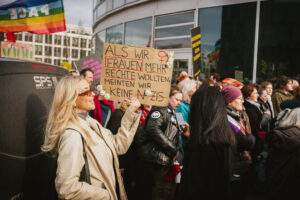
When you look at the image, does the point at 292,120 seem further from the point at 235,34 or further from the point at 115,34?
the point at 115,34

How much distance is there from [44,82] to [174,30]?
349 inches

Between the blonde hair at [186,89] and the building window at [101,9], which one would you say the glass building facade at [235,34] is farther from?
the blonde hair at [186,89]

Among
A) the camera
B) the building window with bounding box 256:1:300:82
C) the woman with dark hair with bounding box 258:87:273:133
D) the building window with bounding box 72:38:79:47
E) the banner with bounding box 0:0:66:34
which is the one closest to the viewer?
the camera

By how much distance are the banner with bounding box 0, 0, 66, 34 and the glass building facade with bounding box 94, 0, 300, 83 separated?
5.47 metres

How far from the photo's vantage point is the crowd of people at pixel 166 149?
2.09 meters

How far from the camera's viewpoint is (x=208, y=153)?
8.43 ft

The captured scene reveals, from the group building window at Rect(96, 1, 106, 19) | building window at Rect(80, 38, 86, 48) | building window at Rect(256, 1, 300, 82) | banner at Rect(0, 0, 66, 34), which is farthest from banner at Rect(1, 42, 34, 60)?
building window at Rect(80, 38, 86, 48)

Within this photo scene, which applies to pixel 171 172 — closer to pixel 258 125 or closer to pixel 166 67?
pixel 166 67

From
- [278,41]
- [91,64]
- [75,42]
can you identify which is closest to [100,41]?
[278,41]

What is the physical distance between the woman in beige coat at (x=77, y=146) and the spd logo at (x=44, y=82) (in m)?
0.50

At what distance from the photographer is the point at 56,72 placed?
113 inches

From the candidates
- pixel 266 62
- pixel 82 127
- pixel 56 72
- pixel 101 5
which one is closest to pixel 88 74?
pixel 56 72

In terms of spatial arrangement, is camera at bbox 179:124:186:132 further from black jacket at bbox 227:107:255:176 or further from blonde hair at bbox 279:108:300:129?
blonde hair at bbox 279:108:300:129

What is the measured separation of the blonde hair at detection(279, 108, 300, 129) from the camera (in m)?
3.13
